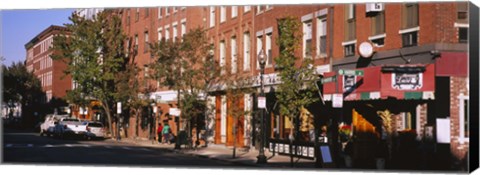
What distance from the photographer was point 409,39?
23.4m

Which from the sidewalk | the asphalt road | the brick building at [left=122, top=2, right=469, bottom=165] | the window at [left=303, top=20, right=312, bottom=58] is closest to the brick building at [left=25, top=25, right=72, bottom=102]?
the asphalt road

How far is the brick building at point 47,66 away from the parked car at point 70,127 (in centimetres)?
224

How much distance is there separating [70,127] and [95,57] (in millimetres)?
4361

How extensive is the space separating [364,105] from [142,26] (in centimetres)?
1584

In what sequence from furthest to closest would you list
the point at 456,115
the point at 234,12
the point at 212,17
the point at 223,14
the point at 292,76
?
1. the point at 212,17
2. the point at 223,14
3. the point at 234,12
4. the point at 292,76
5. the point at 456,115

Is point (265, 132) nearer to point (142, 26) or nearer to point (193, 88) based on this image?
point (193, 88)

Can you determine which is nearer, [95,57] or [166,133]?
[166,133]

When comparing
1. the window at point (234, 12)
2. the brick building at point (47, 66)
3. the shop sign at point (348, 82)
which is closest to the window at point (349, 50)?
the shop sign at point (348, 82)

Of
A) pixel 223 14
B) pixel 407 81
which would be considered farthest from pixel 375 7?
pixel 223 14

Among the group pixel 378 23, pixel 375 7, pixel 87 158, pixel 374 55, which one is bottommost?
pixel 87 158

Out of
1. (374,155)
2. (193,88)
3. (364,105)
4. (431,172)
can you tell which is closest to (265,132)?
(193,88)

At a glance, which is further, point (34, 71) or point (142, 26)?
point (142, 26)

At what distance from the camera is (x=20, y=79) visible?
3030cm

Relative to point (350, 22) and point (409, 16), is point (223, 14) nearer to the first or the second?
point (350, 22)
